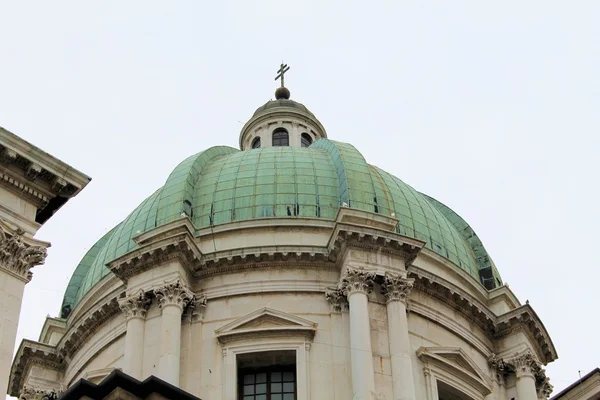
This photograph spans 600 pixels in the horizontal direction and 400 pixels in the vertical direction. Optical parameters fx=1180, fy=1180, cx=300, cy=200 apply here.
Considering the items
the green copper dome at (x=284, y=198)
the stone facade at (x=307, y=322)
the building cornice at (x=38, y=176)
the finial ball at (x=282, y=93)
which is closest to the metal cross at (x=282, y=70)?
the finial ball at (x=282, y=93)

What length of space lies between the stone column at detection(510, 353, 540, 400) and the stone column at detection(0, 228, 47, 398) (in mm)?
21359

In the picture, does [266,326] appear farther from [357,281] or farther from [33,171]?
[33,171]

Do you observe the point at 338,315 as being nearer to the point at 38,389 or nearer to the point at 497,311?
the point at 497,311

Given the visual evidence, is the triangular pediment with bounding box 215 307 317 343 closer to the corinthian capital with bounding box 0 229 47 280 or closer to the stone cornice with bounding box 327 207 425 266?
the stone cornice with bounding box 327 207 425 266

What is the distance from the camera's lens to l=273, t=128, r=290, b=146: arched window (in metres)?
52.4

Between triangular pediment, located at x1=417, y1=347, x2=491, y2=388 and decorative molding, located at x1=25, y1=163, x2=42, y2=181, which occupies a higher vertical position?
triangular pediment, located at x1=417, y1=347, x2=491, y2=388

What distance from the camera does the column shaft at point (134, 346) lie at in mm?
37750

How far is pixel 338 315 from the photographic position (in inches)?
1537

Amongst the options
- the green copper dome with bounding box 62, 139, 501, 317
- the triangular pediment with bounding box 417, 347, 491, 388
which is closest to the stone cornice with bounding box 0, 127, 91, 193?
the green copper dome with bounding box 62, 139, 501, 317

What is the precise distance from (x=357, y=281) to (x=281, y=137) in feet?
50.8

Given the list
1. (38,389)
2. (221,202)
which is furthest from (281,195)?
(38,389)

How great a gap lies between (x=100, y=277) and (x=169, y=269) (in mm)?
5503

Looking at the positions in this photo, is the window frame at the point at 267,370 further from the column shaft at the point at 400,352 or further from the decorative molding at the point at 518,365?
the decorative molding at the point at 518,365

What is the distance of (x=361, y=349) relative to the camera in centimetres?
3678
